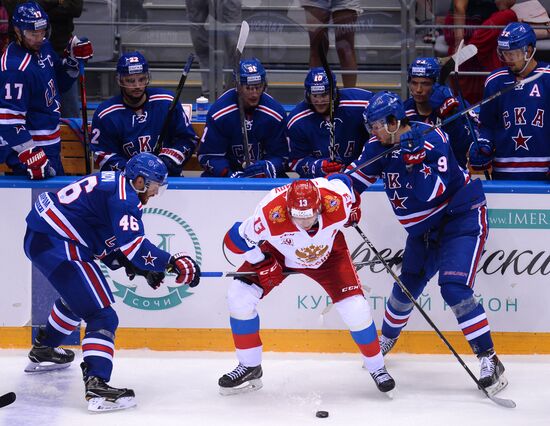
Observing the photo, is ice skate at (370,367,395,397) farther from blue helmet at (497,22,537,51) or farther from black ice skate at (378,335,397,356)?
blue helmet at (497,22,537,51)

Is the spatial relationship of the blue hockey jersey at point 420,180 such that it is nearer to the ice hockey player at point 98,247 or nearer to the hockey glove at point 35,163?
the ice hockey player at point 98,247

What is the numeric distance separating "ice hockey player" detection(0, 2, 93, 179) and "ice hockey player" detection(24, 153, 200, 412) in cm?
60

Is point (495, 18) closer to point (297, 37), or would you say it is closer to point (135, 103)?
point (297, 37)

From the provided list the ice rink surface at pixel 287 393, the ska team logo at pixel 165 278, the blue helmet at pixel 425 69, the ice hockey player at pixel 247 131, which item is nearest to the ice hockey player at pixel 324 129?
the ice hockey player at pixel 247 131

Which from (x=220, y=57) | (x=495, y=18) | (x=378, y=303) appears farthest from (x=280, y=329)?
(x=495, y=18)

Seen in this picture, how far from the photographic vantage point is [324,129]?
5.23 metres

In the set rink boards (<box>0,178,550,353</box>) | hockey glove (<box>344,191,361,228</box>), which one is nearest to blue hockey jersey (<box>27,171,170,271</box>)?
rink boards (<box>0,178,550,353</box>)

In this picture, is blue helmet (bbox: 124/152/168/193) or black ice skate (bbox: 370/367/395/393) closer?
blue helmet (bbox: 124/152/168/193)

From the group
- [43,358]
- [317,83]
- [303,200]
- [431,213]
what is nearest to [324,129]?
[317,83]

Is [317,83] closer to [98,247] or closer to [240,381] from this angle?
[98,247]

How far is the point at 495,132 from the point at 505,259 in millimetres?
630

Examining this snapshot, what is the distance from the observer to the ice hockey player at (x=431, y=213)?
436cm

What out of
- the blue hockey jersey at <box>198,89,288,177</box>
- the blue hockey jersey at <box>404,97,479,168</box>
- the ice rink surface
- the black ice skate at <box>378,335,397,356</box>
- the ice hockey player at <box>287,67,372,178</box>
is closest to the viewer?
the ice rink surface

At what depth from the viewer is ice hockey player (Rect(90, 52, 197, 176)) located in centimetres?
520
